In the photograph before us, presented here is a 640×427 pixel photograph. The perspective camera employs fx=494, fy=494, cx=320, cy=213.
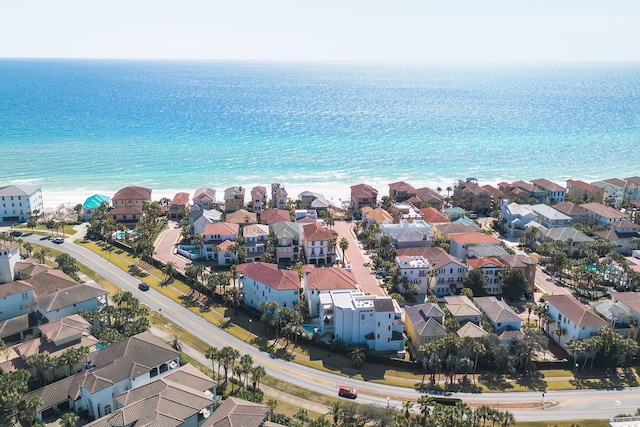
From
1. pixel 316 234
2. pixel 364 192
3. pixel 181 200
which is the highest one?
pixel 364 192

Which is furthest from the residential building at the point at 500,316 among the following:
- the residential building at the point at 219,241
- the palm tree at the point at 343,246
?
the residential building at the point at 219,241

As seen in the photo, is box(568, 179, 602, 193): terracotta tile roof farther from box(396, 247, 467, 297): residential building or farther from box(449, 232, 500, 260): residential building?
box(396, 247, 467, 297): residential building

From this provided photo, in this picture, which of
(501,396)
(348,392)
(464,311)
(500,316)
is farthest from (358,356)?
(500,316)

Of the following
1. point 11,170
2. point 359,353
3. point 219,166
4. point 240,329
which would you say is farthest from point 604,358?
point 11,170

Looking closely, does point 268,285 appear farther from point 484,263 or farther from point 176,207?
point 176,207

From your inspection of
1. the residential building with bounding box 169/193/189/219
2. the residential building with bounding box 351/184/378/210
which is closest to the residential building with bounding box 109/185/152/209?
the residential building with bounding box 169/193/189/219

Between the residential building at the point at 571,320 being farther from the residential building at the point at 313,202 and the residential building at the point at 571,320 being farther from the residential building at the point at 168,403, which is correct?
the residential building at the point at 313,202
